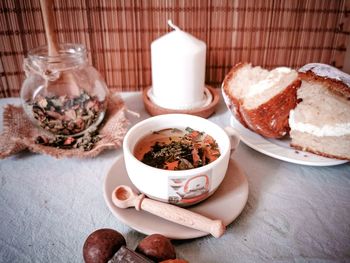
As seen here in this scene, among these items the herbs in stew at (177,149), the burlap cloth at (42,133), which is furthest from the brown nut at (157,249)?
the burlap cloth at (42,133)

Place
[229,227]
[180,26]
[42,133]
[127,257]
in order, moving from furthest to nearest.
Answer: [180,26] → [42,133] → [229,227] → [127,257]

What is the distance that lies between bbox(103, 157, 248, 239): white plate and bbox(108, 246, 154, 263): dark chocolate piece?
0.09m

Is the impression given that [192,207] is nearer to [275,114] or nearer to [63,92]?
[275,114]

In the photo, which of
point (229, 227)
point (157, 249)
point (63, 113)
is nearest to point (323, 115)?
point (229, 227)

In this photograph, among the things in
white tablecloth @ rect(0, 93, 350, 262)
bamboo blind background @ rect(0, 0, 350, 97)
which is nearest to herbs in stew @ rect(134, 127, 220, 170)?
white tablecloth @ rect(0, 93, 350, 262)

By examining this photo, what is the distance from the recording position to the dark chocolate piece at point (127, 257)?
1.58 feet

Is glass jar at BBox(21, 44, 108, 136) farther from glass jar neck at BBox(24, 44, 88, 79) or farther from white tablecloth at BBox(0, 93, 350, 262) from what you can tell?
white tablecloth at BBox(0, 93, 350, 262)

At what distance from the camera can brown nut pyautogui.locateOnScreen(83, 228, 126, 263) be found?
51 centimetres

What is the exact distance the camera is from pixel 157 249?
513 millimetres

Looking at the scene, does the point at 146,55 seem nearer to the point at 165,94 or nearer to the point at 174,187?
the point at 165,94

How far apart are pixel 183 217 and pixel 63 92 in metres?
0.61

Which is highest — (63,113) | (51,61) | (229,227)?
(51,61)

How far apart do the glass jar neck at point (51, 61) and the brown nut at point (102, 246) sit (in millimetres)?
546

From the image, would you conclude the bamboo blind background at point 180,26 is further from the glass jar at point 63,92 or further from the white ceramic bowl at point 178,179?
the white ceramic bowl at point 178,179
